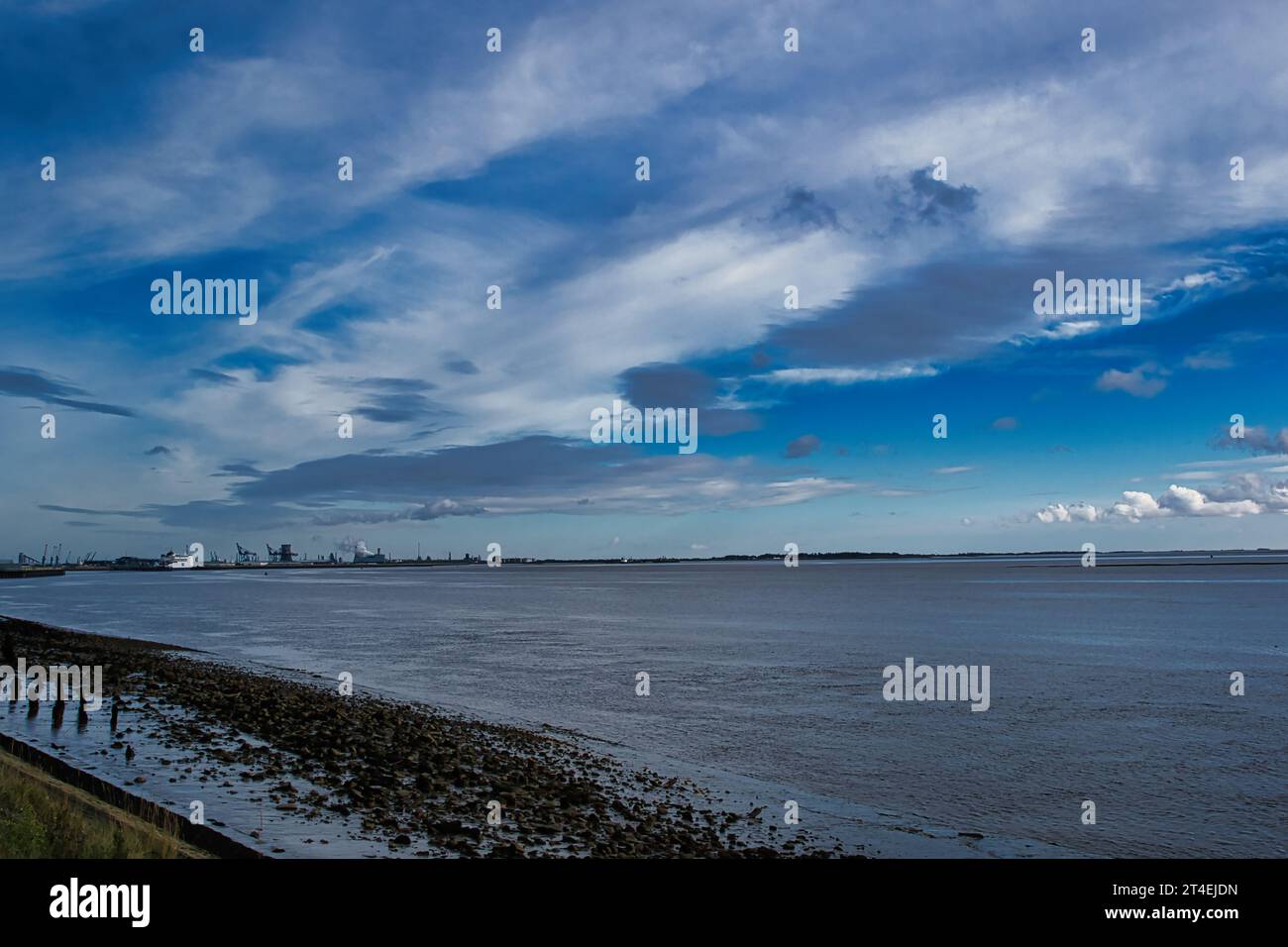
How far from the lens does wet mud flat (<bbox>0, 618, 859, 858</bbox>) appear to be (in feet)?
55.7

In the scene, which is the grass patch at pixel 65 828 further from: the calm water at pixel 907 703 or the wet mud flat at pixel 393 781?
the calm water at pixel 907 703

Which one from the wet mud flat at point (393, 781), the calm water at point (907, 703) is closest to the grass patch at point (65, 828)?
the wet mud flat at point (393, 781)

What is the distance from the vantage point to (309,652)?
5688cm

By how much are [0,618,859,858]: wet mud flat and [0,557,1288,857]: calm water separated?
2825 mm

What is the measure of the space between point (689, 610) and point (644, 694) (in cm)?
6287

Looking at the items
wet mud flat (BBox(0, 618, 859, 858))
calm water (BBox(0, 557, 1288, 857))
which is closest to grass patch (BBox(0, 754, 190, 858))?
wet mud flat (BBox(0, 618, 859, 858))

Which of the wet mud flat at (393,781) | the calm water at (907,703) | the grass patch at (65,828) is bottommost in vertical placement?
the calm water at (907,703)

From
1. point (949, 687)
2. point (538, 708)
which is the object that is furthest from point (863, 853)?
point (949, 687)

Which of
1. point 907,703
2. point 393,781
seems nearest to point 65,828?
point 393,781

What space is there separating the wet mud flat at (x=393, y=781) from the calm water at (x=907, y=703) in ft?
9.27

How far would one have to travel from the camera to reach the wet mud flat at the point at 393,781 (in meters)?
17.0

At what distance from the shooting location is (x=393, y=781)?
21.2 metres
